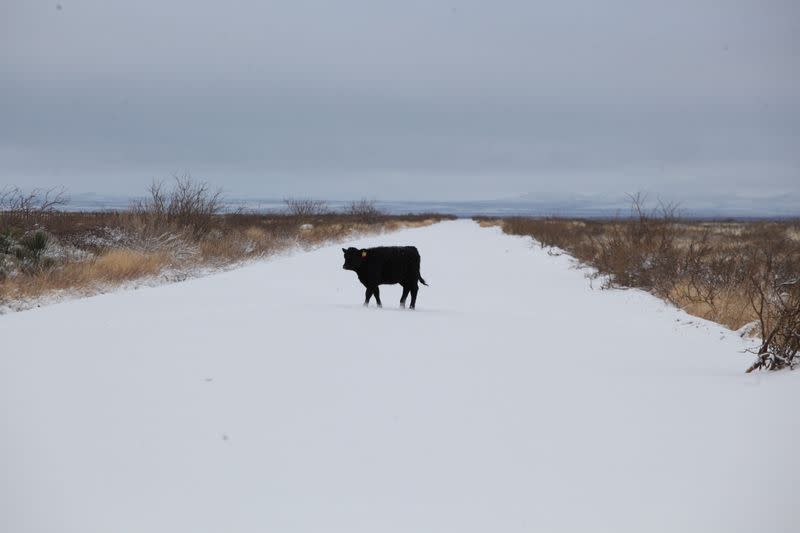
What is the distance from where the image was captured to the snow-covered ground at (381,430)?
9.05ft

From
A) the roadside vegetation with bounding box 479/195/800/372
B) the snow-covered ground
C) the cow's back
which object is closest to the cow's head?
the cow's back

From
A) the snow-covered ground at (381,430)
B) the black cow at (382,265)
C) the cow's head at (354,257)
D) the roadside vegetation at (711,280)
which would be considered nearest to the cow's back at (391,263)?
the black cow at (382,265)

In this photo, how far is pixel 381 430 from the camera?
374 cm

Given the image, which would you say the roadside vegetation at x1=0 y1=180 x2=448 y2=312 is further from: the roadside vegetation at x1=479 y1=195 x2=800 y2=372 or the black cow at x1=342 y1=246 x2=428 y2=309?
the roadside vegetation at x1=479 y1=195 x2=800 y2=372

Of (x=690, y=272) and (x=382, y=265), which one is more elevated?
(x=382, y=265)

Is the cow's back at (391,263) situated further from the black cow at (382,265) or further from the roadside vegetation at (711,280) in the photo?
the roadside vegetation at (711,280)

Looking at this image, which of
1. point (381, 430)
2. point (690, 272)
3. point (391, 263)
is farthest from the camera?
point (690, 272)

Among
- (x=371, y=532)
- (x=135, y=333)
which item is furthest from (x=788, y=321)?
(x=135, y=333)

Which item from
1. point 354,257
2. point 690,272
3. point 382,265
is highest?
point 354,257

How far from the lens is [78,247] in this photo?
48.0 feet

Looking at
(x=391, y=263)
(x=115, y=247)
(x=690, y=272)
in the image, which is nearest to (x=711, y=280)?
(x=690, y=272)

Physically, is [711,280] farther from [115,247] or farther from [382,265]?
[115,247]

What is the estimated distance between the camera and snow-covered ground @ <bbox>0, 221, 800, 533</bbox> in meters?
2.76

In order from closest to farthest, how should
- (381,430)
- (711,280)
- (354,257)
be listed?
1. (381,430)
2. (354,257)
3. (711,280)
